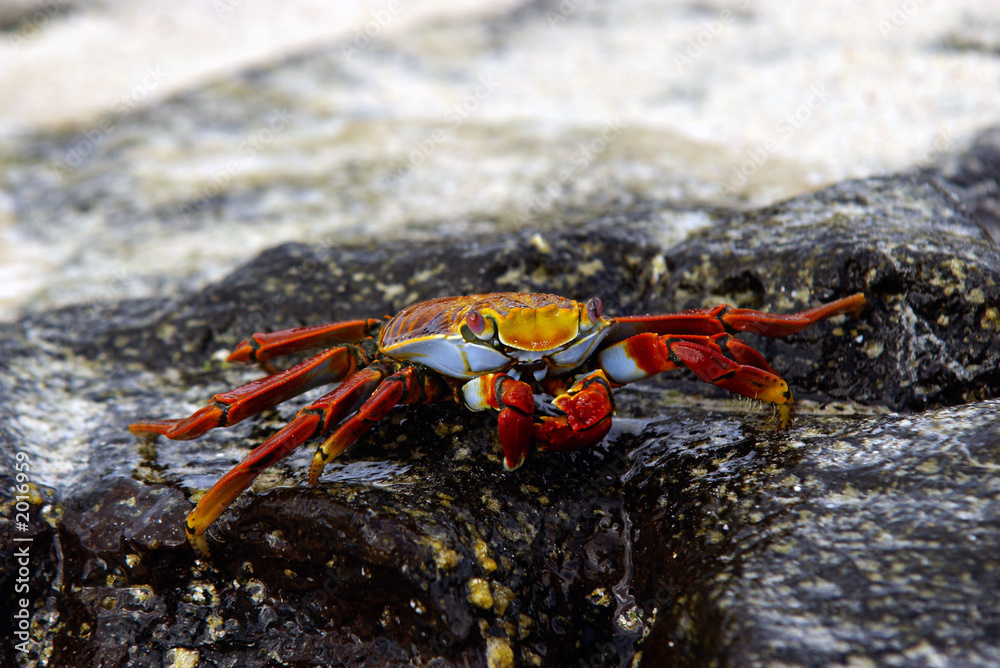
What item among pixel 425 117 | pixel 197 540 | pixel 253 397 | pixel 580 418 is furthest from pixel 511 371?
pixel 425 117

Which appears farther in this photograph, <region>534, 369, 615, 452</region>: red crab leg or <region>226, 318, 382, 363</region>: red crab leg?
<region>226, 318, 382, 363</region>: red crab leg

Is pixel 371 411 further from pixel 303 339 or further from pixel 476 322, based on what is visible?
pixel 303 339

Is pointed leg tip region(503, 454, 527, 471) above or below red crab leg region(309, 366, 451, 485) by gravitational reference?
below

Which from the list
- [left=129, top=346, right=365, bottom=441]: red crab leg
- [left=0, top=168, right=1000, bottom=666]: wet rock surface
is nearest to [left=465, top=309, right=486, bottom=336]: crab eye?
[left=0, top=168, right=1000, bottom=666]: wet rock surface

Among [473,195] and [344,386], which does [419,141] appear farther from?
[344,386]

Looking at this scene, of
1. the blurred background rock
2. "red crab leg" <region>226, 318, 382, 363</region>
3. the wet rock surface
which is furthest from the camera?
the blurred background rock

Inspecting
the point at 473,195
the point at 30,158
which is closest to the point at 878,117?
the point at 473,195

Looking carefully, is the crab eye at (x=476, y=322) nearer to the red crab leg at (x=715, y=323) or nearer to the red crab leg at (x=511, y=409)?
the red crab leg at (x=511, y=409)

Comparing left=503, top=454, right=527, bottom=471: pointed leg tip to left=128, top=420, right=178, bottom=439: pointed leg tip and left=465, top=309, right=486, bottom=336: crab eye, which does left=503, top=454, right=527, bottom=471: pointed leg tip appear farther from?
left=128, top=420, right=178, bottom=439: pointed leg tip
